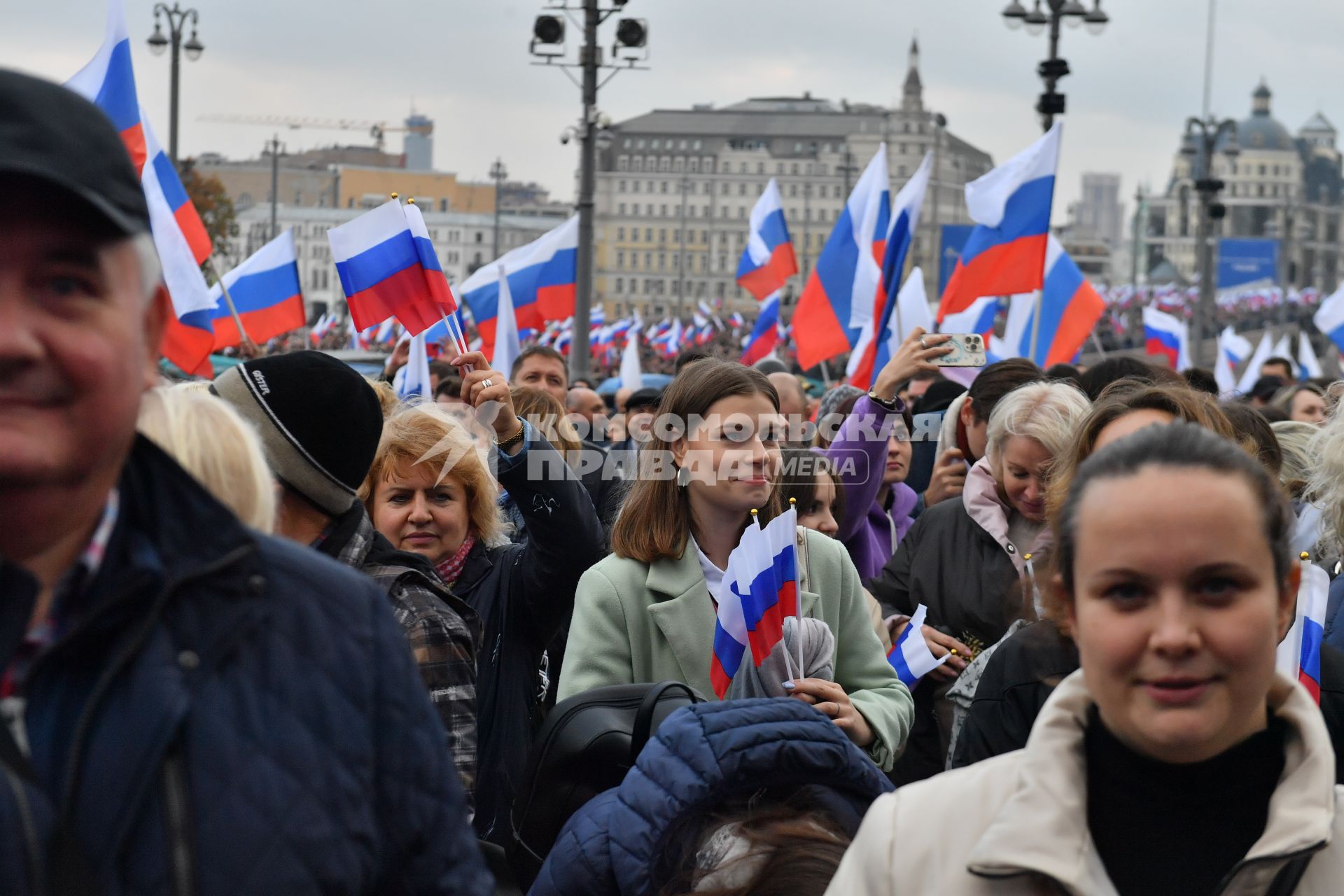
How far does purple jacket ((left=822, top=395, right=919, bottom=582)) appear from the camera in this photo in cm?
471

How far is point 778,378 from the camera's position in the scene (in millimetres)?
6770

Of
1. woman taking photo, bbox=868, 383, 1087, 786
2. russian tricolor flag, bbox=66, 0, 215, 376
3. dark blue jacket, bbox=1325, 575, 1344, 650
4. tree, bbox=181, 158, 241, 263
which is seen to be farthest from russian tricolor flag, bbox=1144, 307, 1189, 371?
tree, bbox=181, 158, 241, 263

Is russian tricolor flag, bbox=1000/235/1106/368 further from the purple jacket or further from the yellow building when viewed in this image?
the yellow building

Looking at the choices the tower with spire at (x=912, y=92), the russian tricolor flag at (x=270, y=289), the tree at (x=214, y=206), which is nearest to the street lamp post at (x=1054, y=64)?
the russian tricolor flag at (x=270, y=289)

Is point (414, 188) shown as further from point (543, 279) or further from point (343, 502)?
point (343, 502)

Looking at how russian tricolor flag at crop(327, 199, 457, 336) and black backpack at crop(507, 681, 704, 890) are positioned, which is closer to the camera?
black backpack at crop(507, 681, 704, 890)

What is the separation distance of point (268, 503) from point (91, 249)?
44 centimetres

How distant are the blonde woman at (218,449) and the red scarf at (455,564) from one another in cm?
190

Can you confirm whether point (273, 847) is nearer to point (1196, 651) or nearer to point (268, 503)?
point (268, 503)

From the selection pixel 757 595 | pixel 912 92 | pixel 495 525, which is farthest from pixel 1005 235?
pixel 912 92

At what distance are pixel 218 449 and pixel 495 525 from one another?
2.00m

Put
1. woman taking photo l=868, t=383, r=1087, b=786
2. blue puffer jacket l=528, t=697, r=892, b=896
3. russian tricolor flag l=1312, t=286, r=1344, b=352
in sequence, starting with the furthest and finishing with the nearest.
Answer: russian tricolor flag l=1312, t=286, r=1344, b=352 → woman taking photo l=868, t=383, r=1087, b=786 → blue puffer jacket l=528, t=697, r=892, b=896

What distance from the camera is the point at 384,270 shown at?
448cm

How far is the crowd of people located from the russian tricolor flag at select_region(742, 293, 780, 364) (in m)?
10.3
